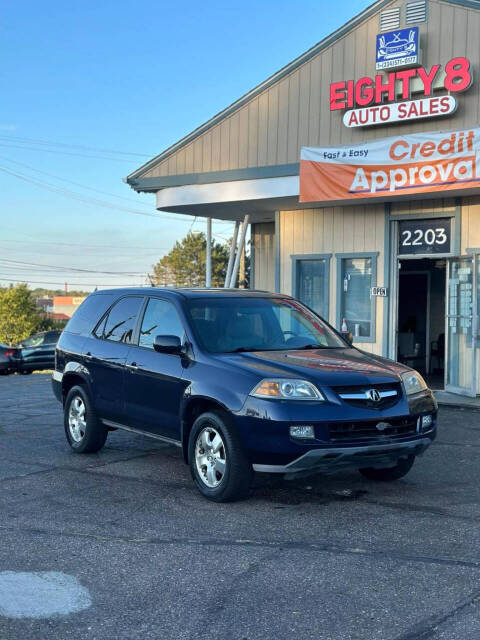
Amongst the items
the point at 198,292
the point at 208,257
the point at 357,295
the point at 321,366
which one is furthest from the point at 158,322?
the point at 208,257

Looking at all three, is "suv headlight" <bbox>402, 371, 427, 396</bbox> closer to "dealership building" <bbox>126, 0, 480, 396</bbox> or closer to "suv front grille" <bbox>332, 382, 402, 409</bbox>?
"suv front grille" <bbox>332, 382, 402, 409</bbox>

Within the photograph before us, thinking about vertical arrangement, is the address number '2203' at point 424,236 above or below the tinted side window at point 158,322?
above

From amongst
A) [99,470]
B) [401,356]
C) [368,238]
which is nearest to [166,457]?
[99,470]

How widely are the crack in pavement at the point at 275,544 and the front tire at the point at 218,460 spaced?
80cm

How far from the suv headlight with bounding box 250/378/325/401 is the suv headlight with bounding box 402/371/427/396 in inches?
36.5

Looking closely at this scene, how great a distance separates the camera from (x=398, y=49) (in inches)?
508

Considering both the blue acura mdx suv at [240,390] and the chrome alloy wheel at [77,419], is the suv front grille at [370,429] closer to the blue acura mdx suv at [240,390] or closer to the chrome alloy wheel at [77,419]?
the blue acura mdx suv at [240,390]

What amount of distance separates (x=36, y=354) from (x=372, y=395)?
72.4 feet

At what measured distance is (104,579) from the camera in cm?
470

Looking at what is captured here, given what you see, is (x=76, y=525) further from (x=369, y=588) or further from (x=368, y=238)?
(x=368, y=238)

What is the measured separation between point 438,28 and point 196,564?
10.6 metres

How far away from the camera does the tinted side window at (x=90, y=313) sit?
859 cm

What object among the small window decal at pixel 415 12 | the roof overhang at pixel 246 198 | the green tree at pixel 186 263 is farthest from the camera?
the green tree at pixel 186 263

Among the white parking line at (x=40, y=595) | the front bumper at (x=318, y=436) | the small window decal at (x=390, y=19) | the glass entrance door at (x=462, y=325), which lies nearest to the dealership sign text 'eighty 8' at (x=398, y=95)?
the small window decal at (x=390, y=19)
